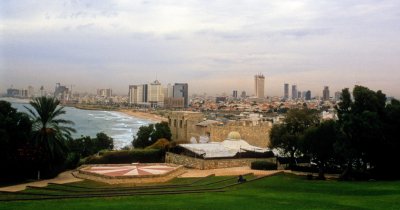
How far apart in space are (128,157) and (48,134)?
9.78 meters

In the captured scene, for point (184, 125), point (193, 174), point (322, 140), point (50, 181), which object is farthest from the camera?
point (184, 125)

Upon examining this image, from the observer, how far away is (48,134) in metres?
26.4

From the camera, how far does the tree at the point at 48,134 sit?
26141mm

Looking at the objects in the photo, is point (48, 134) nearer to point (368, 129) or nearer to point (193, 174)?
point (193, 174)

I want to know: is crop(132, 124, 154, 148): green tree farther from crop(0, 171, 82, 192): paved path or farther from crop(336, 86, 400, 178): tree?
crop(336, 86, 400, 178): tree

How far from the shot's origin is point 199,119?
167ft

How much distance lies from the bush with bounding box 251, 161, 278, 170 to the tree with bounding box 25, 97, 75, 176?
1325cm

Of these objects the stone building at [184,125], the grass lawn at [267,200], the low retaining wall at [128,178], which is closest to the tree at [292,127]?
the low retaining wall at [128,178]

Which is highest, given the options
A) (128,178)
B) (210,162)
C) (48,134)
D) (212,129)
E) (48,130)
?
(48,130)

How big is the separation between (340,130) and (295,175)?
397cm

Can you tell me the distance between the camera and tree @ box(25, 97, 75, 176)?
85.8 feet

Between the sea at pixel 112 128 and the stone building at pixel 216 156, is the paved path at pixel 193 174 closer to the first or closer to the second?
the stone building at pixel 216 156

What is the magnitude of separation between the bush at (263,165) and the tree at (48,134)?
1325 centimetres

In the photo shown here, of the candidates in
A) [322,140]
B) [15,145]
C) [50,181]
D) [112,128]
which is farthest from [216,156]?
[112,128]
